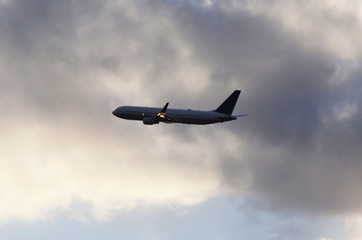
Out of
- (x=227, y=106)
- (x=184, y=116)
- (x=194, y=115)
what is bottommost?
(x=194, y=115)

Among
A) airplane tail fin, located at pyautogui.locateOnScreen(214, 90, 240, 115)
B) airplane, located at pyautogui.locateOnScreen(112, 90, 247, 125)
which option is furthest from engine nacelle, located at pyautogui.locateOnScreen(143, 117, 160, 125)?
airplane tail fin, located at pyautogui.locateOnScreen(214, 90, 240, 115)

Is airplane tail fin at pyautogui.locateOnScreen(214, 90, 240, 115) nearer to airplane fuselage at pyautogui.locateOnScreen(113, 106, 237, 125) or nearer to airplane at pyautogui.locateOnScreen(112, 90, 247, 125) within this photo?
airplane at pyautogui.locateOnScreen(112, 90, 247, 125)

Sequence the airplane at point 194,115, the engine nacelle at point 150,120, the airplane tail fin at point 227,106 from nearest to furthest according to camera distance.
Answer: the airplane at point 194,115 < the airplane tail fin at point 227,106 < the engine nacelle at point 150,120

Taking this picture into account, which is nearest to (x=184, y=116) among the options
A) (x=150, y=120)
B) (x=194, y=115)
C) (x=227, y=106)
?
(x=194, y=115)

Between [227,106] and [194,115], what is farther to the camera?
[227,106]

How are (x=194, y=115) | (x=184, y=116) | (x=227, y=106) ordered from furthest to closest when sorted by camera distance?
(x=227, y=106), (x=184, y=116), (x=194, y=115)

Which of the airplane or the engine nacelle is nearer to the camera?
the airplane

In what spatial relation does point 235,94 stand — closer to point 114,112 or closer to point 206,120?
point 206,120

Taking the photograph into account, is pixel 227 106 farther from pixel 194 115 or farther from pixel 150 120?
pixel 150 120

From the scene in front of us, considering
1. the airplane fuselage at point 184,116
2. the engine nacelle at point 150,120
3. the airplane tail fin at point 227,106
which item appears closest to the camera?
the airplane fuselage at point 184,116

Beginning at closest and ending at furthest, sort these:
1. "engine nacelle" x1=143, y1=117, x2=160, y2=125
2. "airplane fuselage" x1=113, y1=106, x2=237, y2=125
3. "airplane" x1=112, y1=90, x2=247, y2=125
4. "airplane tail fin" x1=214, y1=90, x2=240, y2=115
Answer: "airplane fuselage" x1=113, y1=106, x2=237, y2=125 < "airplane" x1=112, y1=90, x2=247, y2=125 < "airplane tail fin" x1=214, y1=90, x2=240, y2=115 < "engine nacelle" x1=143, y1=117, x2=160, y2=125

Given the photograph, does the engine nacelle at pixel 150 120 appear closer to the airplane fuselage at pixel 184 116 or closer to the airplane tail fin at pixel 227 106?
the airplane fuselage at pixel 184 116

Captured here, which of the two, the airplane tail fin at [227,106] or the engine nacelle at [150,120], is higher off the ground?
the airplane tail fin at [227,106]

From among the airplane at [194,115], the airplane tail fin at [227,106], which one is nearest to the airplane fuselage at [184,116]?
the airplane at [194,115]
